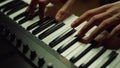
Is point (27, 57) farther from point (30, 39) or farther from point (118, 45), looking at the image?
point (118, 45)

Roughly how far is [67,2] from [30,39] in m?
0.26

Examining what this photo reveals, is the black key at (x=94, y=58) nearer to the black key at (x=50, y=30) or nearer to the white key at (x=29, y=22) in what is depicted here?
the black key at (x=50, y=30)

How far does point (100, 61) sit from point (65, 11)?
0.33 metres

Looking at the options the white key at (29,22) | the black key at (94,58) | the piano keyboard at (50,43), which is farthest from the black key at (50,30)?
the black key at (94,58)

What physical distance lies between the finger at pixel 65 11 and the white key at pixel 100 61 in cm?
28

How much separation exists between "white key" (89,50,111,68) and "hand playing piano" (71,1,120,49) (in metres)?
0.04

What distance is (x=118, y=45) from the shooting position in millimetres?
957

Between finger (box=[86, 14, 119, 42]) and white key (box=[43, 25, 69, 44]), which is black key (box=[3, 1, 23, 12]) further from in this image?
finger (box=[86, 14, 119, 42])

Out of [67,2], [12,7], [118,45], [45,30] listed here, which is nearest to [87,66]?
[118,45]

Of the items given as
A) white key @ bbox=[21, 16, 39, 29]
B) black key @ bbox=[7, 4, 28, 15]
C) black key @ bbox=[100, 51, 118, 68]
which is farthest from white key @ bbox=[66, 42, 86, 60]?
black key @ bbox=[7, 4, 28, 15]

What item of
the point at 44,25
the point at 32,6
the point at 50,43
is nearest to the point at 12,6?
the point at 32,6

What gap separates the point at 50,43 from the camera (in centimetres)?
99

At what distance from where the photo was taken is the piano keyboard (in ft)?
2.99

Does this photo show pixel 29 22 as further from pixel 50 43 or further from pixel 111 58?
pixel 111 58
